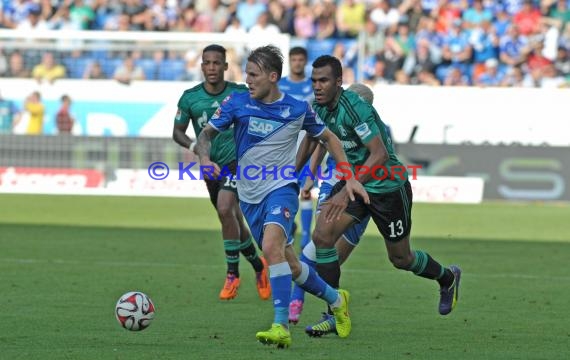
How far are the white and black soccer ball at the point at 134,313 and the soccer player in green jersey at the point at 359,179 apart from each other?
1150 mm

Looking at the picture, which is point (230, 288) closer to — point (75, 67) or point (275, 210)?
point (275, 210)

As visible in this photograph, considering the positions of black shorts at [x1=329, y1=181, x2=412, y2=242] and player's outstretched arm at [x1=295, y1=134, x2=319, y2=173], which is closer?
black shorts at [x1=329, y1=181, x2=412, y2=242]

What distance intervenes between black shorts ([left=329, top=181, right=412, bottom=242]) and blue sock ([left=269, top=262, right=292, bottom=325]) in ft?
3.03

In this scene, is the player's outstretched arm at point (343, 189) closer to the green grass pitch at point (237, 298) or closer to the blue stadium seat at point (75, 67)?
the green grass pitch at point (237, 298)

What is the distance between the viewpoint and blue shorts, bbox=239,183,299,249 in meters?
8.38

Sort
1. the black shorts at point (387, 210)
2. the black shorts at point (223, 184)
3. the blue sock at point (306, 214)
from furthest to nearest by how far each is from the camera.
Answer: the blue sock at point (306, 214) → the black shorts at point (223, 184) → the black shorts at point (387, 210)

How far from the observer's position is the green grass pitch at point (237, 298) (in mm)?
8016

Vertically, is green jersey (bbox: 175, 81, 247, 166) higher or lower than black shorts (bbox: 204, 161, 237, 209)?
higher

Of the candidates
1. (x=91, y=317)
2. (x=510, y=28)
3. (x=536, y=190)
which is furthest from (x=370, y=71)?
(x=91, y=317)

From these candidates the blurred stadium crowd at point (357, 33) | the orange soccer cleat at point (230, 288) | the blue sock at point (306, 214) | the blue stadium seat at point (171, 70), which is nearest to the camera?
the orange soccer cleat at point (230, 288)

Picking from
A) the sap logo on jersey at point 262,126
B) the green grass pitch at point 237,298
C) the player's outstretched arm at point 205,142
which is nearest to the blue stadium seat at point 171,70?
the green grass pitch at point 237,298

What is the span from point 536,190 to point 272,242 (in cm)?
1490

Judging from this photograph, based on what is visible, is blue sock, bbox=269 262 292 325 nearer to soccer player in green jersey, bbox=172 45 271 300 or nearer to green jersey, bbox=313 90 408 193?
green jersey, bbox=313 90 408 193

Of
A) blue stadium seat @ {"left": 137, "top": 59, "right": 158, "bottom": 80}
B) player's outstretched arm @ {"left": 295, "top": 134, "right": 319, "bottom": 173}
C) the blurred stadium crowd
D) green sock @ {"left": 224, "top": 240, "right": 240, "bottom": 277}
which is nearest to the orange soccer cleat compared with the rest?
green sock @ {"left": 224, "top": 240, "right": 240, "bottom": 277}
